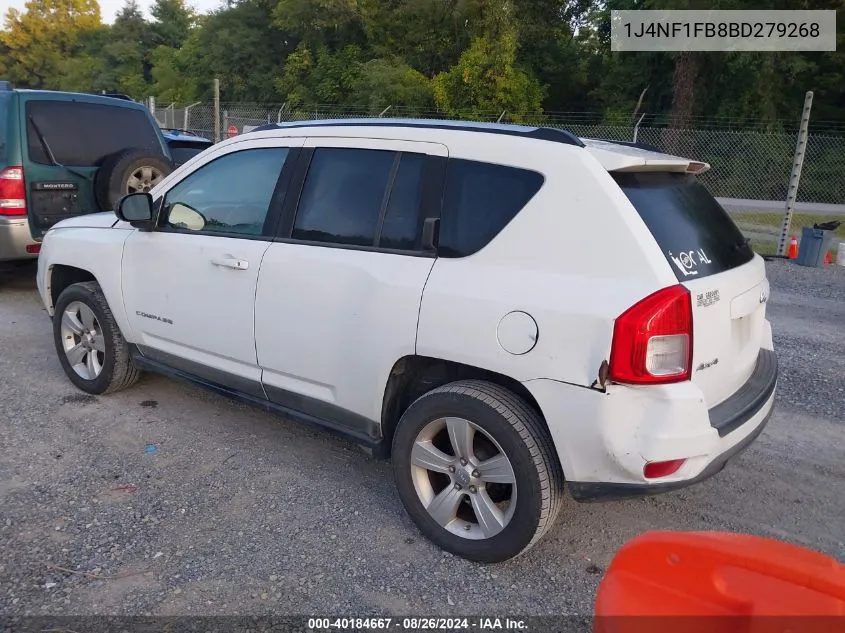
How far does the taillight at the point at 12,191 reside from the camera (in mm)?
6500

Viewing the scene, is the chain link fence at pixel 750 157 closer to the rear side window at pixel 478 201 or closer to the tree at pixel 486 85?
the tree at pixel 486 85

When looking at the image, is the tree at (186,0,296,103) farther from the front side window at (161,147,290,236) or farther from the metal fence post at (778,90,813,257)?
the front side window at (161,147,290,236)

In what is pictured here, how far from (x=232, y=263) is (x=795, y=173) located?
9.89 m

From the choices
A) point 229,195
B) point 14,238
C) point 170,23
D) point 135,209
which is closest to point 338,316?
point 229,195

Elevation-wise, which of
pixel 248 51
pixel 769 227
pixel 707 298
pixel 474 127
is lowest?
pixel 769 227

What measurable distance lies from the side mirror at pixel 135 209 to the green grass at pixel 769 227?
1020 centimetres

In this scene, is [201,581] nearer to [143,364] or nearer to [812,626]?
[143,364]

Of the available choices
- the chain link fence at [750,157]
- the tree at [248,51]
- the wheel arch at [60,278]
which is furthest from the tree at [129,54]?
the wheel arch at [60,278]

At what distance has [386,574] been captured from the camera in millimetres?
2957

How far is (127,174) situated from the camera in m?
6.71

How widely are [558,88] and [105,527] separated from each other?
30.8 m

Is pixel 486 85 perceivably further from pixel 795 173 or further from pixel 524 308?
pixel 524 308

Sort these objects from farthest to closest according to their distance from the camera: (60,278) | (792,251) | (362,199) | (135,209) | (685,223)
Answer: (792,251)
(60,278)
(135,209)
(362,199)
(685,223)

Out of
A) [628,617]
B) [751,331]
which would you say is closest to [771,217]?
[751,331]
